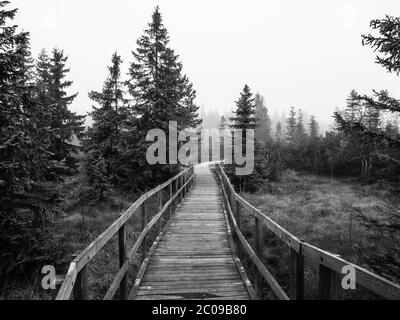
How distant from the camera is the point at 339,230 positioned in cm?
1193

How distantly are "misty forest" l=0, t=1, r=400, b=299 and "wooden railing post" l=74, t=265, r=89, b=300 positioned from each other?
10.9 feet

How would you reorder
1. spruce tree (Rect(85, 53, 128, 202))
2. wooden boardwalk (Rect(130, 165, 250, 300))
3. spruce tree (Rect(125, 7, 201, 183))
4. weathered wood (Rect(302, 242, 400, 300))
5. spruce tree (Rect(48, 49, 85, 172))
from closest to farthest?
weathered wood (Rect(302, 242, 400, 300))
wooden boardwalk (Rect(130, 165, 250, 300))
spruce tree (Rect(125, 7, 201, 183))
spruce tree (Rect(85, 53, 128, 202))
spruce tree (Rect(48, 49, 85, 172))

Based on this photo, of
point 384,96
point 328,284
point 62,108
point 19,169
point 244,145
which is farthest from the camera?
point 244,145


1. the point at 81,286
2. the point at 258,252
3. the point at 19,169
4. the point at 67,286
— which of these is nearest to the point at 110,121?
the point at 19,169

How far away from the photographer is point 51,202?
7.25 m

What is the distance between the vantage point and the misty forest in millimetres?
5949

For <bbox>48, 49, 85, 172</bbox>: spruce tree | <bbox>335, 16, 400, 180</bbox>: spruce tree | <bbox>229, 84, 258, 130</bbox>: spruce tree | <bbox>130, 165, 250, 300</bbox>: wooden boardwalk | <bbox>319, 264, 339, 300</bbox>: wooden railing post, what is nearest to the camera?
<bbox>319, 264, 339, 300</bbox>: wooden railing post

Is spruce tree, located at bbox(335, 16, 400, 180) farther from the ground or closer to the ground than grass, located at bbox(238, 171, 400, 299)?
farther from the ground

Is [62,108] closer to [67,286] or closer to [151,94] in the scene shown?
[151,94]

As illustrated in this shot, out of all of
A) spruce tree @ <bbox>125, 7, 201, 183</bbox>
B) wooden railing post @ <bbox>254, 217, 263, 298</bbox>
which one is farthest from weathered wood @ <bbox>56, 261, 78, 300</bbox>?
spruce tree @ <bbox>125, 7, 201, 183</bbox>

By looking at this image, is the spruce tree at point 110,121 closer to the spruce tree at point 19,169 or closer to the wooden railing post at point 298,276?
the spruce tree at point 19,169

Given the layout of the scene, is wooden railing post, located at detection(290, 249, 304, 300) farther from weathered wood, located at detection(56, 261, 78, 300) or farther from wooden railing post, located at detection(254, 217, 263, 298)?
weathered wood, located at detection(56, 261, 78, 300)

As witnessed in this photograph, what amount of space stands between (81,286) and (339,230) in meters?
11.6
